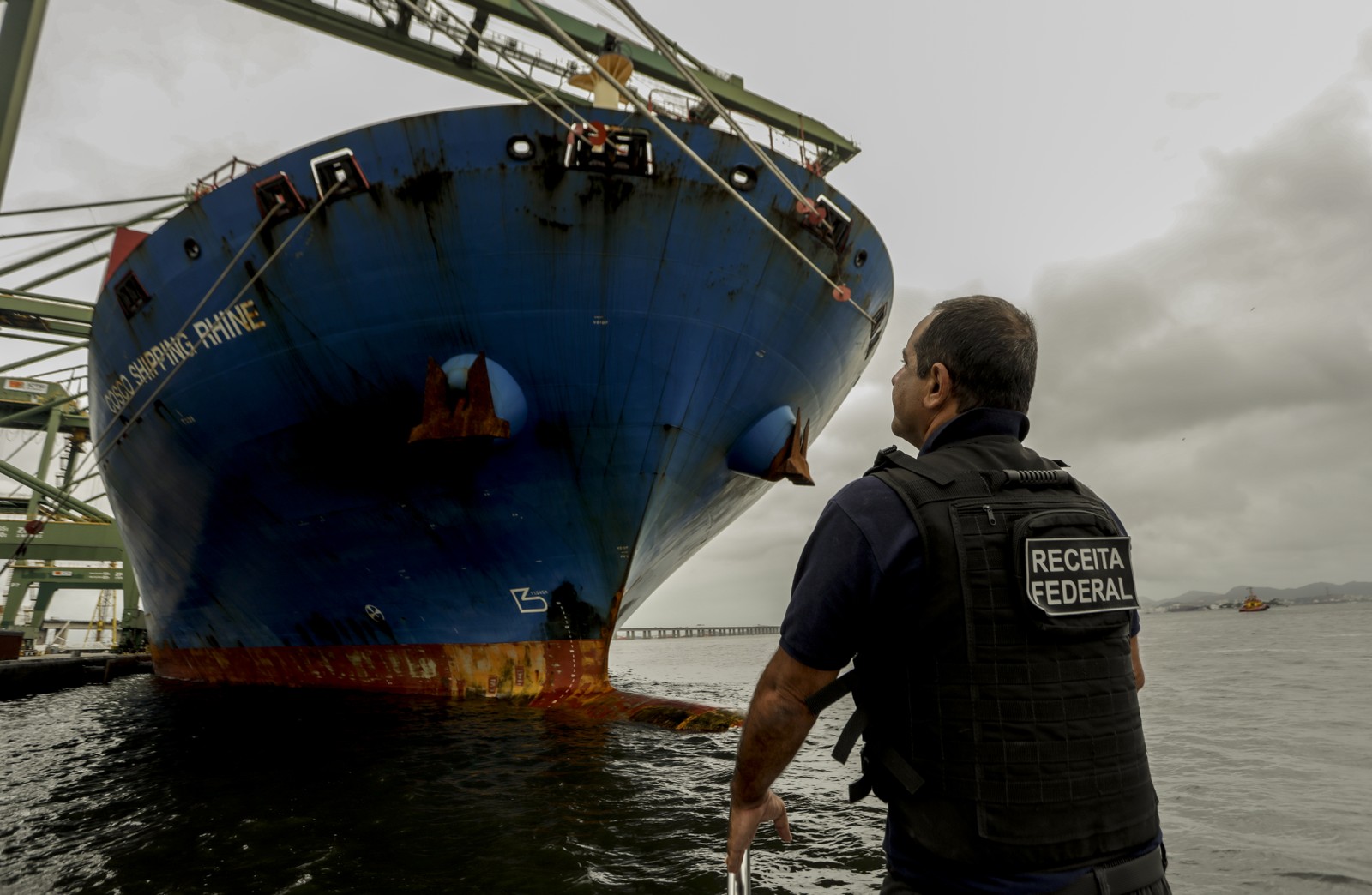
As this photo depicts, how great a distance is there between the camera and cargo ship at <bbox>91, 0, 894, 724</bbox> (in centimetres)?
805

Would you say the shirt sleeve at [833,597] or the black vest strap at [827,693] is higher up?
the shirt sleeve at [833,597]

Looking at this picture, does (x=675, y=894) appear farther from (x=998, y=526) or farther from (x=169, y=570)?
(x=169, y=570)

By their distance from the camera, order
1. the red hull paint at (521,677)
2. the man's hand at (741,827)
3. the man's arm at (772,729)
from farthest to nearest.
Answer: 1. the red hull paint at (521,677)
2. the man's hand at (741,827)
3. the man's arm at (772,729)

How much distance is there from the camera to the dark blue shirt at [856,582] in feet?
5.11

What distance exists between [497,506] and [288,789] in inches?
157

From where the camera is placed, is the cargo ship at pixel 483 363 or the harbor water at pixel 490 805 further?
the cargo ship at pixel 483 363

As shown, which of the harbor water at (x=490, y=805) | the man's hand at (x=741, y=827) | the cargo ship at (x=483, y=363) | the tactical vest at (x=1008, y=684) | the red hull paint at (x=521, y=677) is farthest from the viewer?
the red hull paint at (x=521, y=677)

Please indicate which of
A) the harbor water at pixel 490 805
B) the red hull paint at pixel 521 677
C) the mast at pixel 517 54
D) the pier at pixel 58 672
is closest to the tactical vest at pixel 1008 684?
the harbor water at pixel 490 805

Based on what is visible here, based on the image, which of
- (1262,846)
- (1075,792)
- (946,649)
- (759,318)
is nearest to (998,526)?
(946,649)

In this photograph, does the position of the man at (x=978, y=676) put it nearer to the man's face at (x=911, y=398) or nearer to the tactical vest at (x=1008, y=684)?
the tactical vest at (x=1008, y=684)

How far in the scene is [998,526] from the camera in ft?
5.18

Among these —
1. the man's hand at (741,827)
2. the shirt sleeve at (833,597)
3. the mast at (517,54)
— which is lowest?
the man's hand at (741,827)

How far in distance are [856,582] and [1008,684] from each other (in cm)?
41

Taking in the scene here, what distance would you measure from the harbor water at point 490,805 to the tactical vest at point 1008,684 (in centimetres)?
260
